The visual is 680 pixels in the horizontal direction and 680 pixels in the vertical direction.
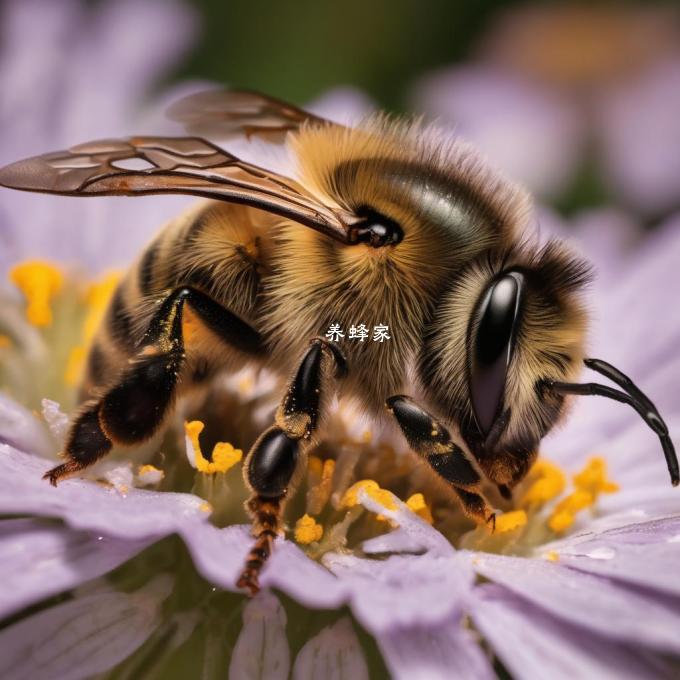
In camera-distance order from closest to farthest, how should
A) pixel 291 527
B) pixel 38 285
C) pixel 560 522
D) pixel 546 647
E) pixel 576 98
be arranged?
pixel 546 647
pixel 291 527
pixel 560 522
pixel 38 285
pixel 576 98

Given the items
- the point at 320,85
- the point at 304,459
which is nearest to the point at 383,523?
the point at 304,459

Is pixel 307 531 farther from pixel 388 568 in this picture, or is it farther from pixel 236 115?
pixel 236 115

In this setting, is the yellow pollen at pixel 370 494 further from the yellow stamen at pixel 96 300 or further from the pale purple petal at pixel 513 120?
the pale purple petal at pixel 513 120

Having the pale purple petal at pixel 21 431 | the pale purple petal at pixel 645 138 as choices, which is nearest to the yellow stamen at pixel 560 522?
the pale purple petal at pixel 21 431

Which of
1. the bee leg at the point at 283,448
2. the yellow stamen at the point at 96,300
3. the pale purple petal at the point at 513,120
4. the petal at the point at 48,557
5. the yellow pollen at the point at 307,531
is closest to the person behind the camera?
the petal at the point at 48,557

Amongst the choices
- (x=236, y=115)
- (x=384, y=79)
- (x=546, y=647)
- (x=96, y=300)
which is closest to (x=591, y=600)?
(x=546, y=647)

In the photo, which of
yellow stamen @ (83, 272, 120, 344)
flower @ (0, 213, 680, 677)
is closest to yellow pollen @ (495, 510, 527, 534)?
flower @ (0, 213, 680, 677)

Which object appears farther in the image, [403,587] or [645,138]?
[645,138]
